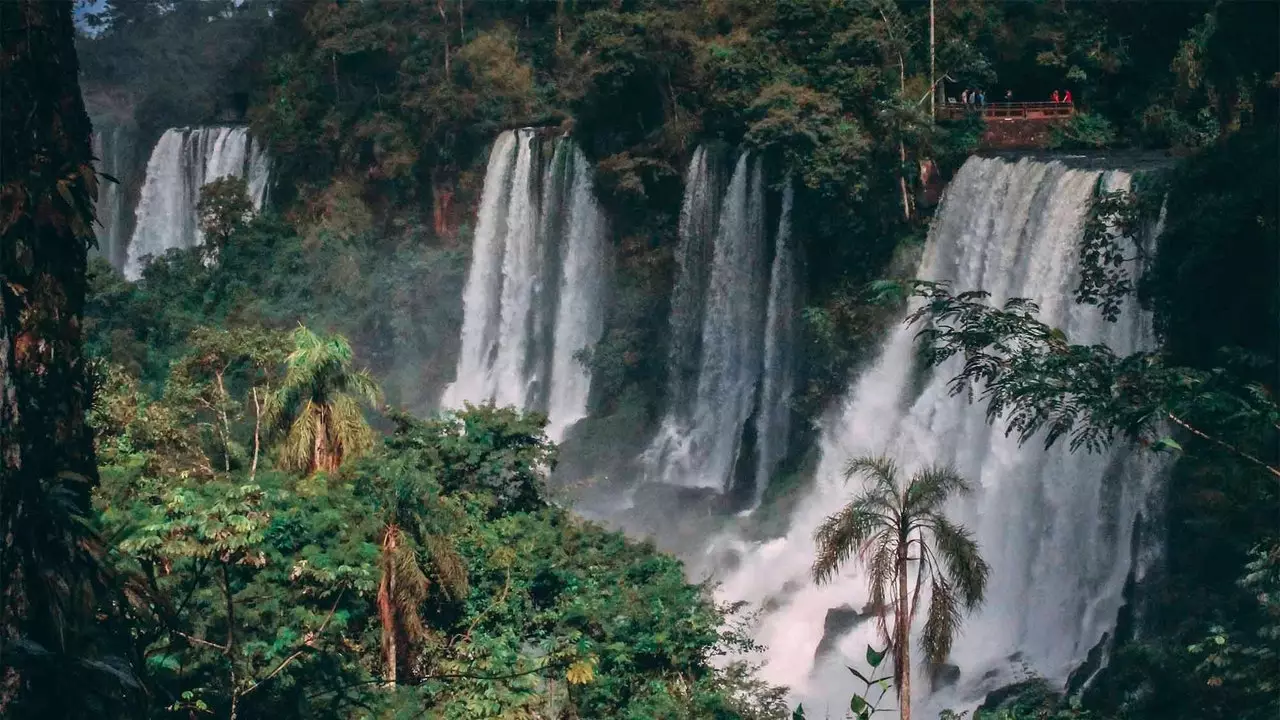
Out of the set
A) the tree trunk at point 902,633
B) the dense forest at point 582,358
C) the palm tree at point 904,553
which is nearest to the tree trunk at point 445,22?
the dense forest at point 582,358

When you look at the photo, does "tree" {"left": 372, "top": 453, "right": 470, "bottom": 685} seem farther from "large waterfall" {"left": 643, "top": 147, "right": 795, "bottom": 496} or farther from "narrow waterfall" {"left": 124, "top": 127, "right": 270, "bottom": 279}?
"narrow waterfall" {"left": 124, "top": 127, "right": 270, "bottom": 279}

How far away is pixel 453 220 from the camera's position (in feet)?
121

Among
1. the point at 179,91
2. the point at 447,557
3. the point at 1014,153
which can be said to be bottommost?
the point at 447,557

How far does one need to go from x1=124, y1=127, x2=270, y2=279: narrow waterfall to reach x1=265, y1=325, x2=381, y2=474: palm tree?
25.2 m

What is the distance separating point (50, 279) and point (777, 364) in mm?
20907

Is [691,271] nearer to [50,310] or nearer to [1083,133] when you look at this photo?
[1083,133]

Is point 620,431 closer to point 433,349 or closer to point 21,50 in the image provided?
point 433,349

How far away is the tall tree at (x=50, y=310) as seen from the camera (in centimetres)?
657

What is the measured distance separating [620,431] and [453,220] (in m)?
9.39

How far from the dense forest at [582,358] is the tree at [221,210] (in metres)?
0.10

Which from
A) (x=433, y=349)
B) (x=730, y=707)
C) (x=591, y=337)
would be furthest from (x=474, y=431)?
(x=433, y=349)

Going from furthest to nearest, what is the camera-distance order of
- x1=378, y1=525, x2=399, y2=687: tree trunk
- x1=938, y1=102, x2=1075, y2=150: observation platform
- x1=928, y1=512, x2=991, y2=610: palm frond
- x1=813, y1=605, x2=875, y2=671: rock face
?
x1=938, y1=102, x2=1075, y2=150: observation platform
x1=813, y1=605, x2=875, y2=671: rock face
x1=378, y1=525, x2=399, y2=687: tree trunk
x1=928, y1=512, x2=991, y2=610: palm frond

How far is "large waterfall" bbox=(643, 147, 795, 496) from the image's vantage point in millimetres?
27750

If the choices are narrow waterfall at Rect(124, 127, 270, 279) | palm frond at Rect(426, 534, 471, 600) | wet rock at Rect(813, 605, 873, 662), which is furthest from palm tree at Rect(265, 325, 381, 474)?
narrow waterfall at Rect(124, 127, 270, 279)
